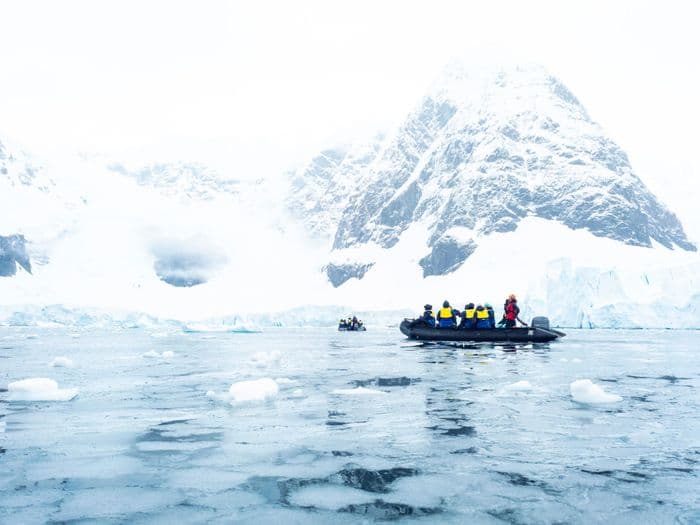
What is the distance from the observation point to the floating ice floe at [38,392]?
12734 mm

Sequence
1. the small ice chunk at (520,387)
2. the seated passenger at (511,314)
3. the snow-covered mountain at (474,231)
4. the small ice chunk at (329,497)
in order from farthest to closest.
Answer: the snow-covered mountain at (474,231) → the seated passenger at (511,314) → the small ice chunk at (520,387) → the small ice chunk at (329,497)

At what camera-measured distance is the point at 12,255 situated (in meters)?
172

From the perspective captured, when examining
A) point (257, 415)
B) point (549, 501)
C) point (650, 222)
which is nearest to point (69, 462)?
point (257, 415)

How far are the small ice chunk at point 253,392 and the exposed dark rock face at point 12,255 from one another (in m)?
177

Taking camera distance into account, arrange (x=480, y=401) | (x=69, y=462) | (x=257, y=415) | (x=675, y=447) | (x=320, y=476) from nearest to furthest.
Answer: (x=320, y=476)
(x=69, y=462)
(x=675, y=447)
(x=257, y=415)
(x=480, y=401)

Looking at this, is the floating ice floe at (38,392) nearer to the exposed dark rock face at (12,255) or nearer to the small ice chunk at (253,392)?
the small ice chunk at (253,392)

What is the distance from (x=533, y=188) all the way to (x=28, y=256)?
141553 millimetres

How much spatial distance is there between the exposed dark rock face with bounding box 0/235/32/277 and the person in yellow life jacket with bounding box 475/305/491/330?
163292 millimetres

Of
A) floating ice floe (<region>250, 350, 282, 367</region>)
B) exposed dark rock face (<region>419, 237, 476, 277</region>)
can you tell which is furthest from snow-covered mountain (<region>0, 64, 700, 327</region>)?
floating ice floe (<region>250, 350, 282, 367</region>)

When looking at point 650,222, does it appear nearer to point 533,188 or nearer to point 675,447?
point 533,188

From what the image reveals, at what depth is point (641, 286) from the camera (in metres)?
67.4

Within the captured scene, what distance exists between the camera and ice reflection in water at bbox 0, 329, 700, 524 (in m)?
5.81

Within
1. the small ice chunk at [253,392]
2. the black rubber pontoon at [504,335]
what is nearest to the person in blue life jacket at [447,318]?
the black rubber pontoon at [504,335]

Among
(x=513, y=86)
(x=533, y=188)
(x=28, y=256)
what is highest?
(x=513, y=86)
